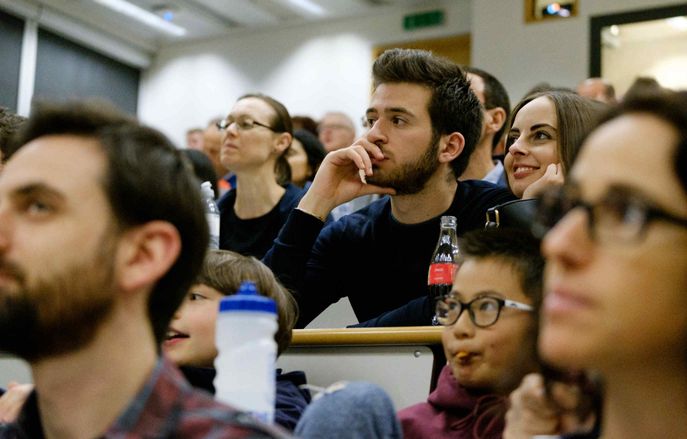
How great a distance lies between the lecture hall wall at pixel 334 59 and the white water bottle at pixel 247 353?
4449mm

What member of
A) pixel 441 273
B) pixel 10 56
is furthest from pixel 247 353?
pixel 10 56

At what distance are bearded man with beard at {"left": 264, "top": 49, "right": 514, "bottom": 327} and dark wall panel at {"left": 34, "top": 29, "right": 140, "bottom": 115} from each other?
502 cm

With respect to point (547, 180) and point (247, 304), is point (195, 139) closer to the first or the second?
point (547, 180)

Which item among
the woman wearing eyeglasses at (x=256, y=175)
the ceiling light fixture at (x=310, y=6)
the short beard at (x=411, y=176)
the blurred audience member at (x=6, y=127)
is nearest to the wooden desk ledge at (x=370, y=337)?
the short beard at (x=411, y=176)

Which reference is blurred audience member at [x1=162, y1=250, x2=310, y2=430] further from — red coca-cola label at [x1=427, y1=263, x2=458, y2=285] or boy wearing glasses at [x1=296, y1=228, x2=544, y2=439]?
red coca-cola label at [x1=427, y1=263, x2=458, y2=285]

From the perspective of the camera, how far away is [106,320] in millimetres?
1102

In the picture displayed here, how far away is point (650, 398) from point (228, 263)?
3.82 ft

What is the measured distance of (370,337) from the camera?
1884 mm

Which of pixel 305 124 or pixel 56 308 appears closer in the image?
pixel 56 308

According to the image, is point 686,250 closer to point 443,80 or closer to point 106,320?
point 106,320

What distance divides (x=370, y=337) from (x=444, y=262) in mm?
517

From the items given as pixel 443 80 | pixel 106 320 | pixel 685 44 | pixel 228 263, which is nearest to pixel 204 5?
pixel 685 44

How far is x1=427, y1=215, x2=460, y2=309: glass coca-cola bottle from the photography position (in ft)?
7.19

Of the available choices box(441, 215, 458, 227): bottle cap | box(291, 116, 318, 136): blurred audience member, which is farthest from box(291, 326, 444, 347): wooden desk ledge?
box(291, 116, 318, 136): blurred audience member
